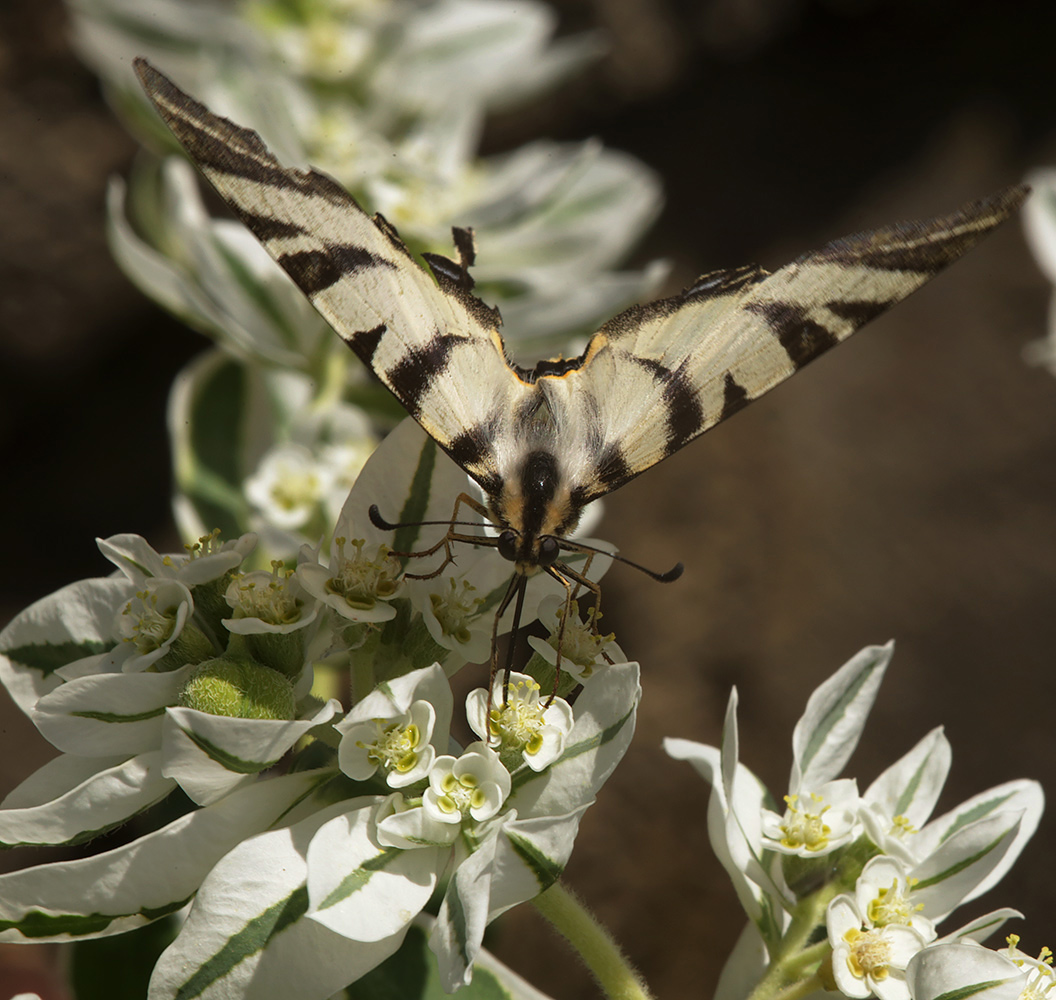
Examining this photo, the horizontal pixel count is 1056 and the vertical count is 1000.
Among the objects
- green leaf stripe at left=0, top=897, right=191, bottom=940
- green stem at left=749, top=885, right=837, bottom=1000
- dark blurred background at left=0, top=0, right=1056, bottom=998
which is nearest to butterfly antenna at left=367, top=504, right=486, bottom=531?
green leaf stripe at left=0, top=897, right=191, bottom=940

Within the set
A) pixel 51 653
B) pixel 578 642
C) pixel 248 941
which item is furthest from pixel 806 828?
pixel 51 653

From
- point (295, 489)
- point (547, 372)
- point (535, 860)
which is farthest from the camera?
point (295, 489)

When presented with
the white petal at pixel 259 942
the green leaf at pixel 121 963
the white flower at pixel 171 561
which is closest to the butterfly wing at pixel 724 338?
the white flower at pixel 171 561

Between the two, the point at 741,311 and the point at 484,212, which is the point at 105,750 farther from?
the point at 484,212

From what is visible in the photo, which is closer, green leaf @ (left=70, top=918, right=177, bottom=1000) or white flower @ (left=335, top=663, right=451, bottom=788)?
white flower @ (left=335, top=663, right=451, bottom=788)

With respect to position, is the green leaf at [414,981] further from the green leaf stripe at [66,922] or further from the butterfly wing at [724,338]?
the butterfly wing at [724,338]

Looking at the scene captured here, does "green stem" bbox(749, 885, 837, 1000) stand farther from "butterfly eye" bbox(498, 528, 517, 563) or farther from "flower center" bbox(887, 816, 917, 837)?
"butterfly eye" bbox(498, 528, 517, 563)

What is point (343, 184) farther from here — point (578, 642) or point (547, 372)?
point (578, 642)

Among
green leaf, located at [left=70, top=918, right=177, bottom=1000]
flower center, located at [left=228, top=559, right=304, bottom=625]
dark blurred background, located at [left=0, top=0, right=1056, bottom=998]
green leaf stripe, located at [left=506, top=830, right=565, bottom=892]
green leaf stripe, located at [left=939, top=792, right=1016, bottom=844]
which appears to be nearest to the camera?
green leaf stripe, located at [left=506, top=830, right=565, bottom=892]
